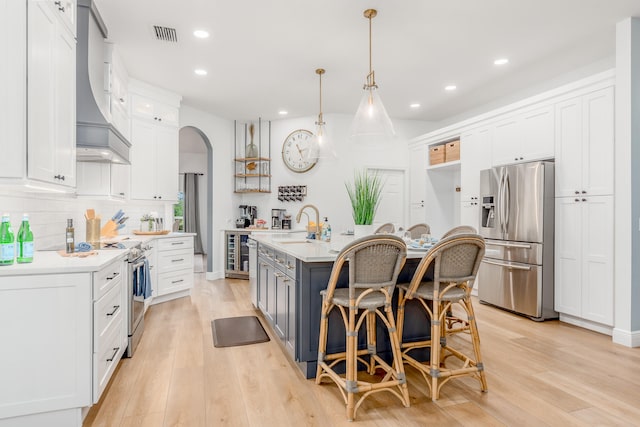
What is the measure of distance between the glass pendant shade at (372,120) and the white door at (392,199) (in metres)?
3.52

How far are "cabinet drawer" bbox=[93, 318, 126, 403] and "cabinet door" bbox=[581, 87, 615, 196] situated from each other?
431 centimetres

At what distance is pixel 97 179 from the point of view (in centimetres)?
387

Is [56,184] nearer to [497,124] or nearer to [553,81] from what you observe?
[497,124]

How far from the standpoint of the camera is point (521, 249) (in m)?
4.23

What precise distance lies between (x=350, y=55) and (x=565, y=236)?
3009mm

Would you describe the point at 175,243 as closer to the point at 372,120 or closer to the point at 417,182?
the point at 372,120

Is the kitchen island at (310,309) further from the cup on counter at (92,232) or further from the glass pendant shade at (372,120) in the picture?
the cup on counter at (92,232)

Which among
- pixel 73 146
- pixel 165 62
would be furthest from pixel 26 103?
pixel 165 62

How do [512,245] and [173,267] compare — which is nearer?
[512,245]

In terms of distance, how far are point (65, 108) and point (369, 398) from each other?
276 cm

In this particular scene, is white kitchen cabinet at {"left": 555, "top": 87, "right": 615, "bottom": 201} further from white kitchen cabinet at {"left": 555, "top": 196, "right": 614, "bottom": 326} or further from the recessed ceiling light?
the recessed ceiling light

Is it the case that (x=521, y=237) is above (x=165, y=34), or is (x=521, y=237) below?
below

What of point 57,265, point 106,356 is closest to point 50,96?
point 57,265

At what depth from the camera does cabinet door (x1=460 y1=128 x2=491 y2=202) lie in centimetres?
498
